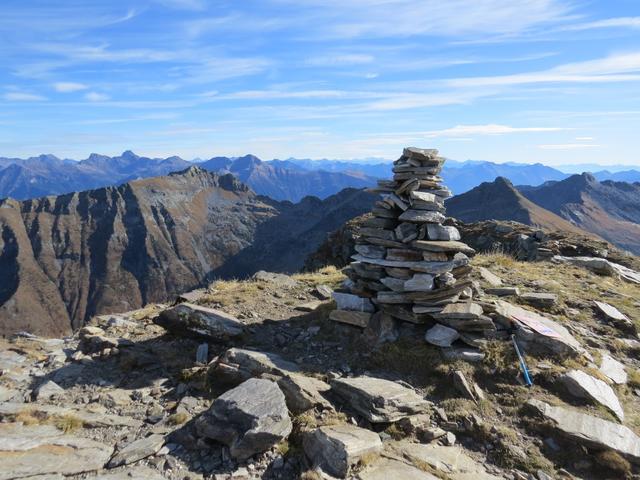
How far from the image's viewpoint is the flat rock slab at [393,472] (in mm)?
8047

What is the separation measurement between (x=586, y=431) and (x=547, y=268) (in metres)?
13.1

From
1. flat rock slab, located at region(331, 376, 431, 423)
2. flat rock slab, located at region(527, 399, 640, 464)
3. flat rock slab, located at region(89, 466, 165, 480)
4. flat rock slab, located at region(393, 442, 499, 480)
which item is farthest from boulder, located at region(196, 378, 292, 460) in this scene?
flat rock slab, located at region(527, 399, 640, 464)

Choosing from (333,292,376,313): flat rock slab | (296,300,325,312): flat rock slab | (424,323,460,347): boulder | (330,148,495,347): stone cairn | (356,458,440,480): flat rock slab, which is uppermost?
(330,148,495,347): stone cairn

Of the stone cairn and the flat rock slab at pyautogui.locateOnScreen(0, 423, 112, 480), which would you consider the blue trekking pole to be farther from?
the flat rock slab at pyautogui.locateOnScreen(0, 423, 112, 480)

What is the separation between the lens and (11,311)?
188 m

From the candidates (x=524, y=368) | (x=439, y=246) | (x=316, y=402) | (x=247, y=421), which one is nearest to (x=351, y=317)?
(x=439, y=246)

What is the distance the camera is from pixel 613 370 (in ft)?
40.4

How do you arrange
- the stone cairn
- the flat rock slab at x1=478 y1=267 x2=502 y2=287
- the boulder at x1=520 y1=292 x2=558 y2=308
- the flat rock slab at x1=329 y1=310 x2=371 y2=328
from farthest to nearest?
the flat rock slab at x1=478 y1=267 x2=502 y2=287
the boulder at x1=520 y1=292 x2=558 y2=308
the flat rock slab at x1=329 y1=310 x2=371 y2=328
the stone cairn

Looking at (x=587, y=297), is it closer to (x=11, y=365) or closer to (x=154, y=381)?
(x=154, y=381)

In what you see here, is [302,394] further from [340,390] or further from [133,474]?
[133,474]

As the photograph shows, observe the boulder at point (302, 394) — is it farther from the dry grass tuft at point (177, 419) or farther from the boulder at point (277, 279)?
the boulder at point (277, 279)

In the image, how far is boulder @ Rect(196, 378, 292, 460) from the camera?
8.48m

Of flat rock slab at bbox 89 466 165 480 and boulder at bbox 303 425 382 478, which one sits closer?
flat rock slab at bbox 89 466 165 480

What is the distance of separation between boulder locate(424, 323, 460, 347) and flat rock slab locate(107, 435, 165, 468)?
24.2ft
